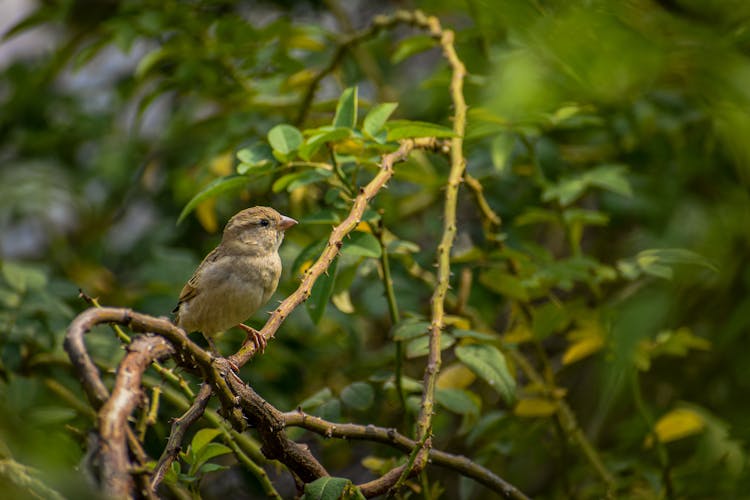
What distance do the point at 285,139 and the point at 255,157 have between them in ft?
0.38

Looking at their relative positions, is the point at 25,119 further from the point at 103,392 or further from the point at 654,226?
the point at 103,392

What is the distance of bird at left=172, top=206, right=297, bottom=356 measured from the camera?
250 centimetres

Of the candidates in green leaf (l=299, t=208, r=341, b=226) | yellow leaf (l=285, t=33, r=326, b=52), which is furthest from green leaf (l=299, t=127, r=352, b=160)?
yellow leaf (l=285, t=33, r=326, b=52)

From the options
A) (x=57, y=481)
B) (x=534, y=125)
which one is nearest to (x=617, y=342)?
(x=57, y=481)

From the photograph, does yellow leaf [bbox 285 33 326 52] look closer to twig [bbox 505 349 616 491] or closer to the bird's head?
the bird's head

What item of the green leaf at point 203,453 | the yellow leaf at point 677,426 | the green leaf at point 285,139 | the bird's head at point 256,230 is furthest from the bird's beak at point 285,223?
the yellow leaf at point 677,426

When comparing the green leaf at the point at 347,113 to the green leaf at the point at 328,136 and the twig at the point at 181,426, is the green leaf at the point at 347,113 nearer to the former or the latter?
the green leaf at the point at 328,136

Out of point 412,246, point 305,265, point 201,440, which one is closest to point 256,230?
point 305,265

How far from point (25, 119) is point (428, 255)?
2.93m

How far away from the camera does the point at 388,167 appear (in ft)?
7.33

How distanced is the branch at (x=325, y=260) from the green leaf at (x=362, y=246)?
0.63ft

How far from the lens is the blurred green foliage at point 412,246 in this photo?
7.88 feet

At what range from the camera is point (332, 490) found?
171cm

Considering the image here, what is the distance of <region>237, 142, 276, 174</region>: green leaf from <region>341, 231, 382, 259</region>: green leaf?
31 centimetres
